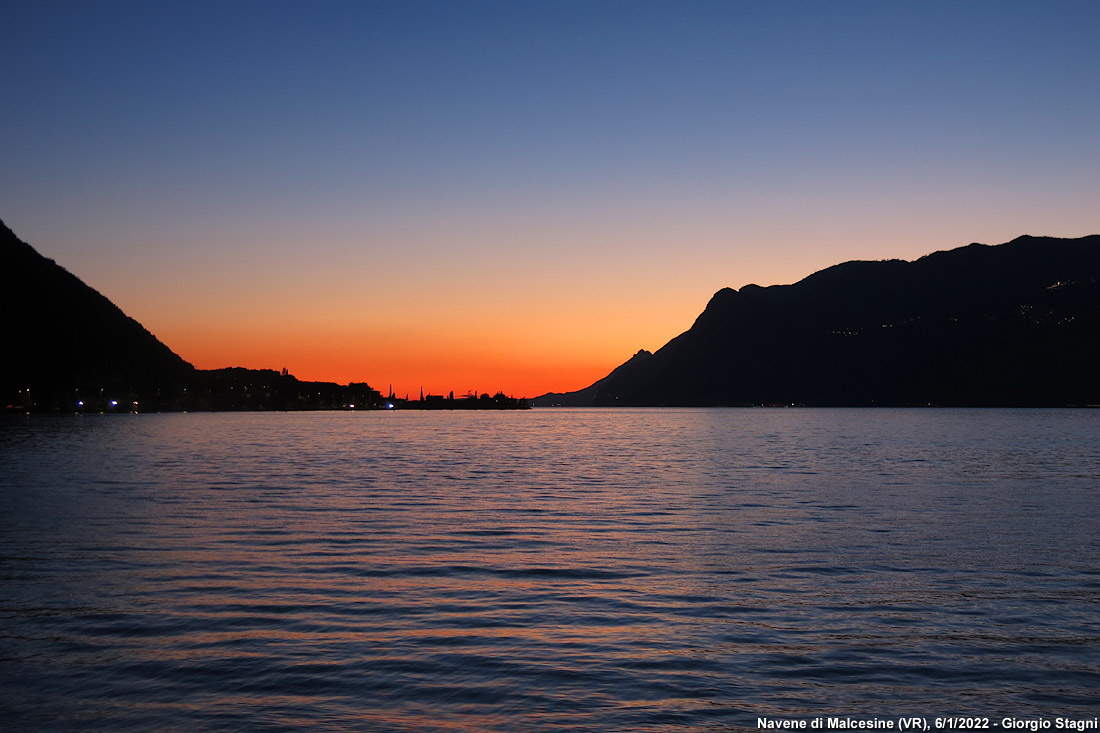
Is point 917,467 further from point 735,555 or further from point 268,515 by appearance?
point 268,515

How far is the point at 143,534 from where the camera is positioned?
2775 cm

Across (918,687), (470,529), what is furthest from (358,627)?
(470,529)

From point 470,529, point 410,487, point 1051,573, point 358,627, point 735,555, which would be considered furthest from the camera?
point 410,487

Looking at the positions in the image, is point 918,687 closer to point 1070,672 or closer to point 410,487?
point 1070,672

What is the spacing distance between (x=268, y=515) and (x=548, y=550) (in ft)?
47.2

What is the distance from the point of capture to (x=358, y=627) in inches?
607

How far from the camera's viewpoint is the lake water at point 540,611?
37.3 feet

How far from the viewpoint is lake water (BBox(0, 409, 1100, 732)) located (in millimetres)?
11383

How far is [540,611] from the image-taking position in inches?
664

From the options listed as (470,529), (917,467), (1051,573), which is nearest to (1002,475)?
(917,467)

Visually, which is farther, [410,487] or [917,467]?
[917,467]

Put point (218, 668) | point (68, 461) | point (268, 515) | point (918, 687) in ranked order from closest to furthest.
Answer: point (918, 687), point (218, 668), point (268, 515), point (68, 461)

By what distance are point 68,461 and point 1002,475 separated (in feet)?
234

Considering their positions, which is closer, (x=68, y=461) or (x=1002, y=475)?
(x=1002, y=475)
